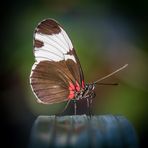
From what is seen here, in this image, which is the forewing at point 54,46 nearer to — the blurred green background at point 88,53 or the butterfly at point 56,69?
the butterfly at point 56,69

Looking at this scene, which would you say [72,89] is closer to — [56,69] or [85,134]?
[56,69]

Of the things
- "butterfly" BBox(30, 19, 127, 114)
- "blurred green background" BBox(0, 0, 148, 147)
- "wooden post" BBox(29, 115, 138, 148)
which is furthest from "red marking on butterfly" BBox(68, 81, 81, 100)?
"wooden post" BBox(29, 115, 138, 148)

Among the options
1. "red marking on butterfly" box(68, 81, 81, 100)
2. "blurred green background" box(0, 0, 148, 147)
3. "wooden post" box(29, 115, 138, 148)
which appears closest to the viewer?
"wooden post" box(29, 115, 138, 148)

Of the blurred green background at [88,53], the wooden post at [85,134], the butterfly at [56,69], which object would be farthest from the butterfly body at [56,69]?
the wooden post at [85,134]

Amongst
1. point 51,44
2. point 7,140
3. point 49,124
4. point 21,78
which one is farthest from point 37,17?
point 49,124

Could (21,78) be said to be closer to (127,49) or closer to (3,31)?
(3,31)

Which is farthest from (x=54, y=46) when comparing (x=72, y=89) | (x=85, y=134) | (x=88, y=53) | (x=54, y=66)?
(x=85, y=134)

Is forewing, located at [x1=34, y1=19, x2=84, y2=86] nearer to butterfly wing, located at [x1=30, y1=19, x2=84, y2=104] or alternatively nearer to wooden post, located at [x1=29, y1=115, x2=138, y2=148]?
butterfly wing, located at [x1=30, y1=19, x2=84, y2=104]
